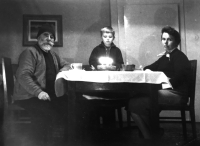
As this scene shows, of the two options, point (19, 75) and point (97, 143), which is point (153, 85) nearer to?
point (97, 143)

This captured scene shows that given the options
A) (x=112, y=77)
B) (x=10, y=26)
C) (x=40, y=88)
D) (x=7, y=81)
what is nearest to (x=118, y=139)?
(x=112, y=77)

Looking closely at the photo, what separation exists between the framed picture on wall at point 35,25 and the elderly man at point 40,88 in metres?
1.45

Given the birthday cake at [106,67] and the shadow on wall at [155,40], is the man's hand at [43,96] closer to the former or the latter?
the birthday cake at [106,67]

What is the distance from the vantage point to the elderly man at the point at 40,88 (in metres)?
2.11

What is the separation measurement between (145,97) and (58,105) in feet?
2.59

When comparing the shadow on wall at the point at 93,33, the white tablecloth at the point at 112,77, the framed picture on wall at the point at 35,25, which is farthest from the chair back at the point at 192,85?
the framed picture on wall at the point at 35,25

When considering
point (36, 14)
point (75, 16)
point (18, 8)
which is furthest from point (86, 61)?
point (18, 8)

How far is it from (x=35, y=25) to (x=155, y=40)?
2011 mm

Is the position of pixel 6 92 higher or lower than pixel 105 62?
lower

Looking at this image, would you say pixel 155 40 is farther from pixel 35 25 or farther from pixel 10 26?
pixel 10 26

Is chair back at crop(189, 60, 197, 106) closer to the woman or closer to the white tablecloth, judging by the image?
the woman

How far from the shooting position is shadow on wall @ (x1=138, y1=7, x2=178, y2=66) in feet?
13.0

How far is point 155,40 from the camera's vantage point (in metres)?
3.97

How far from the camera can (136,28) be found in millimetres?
3992
